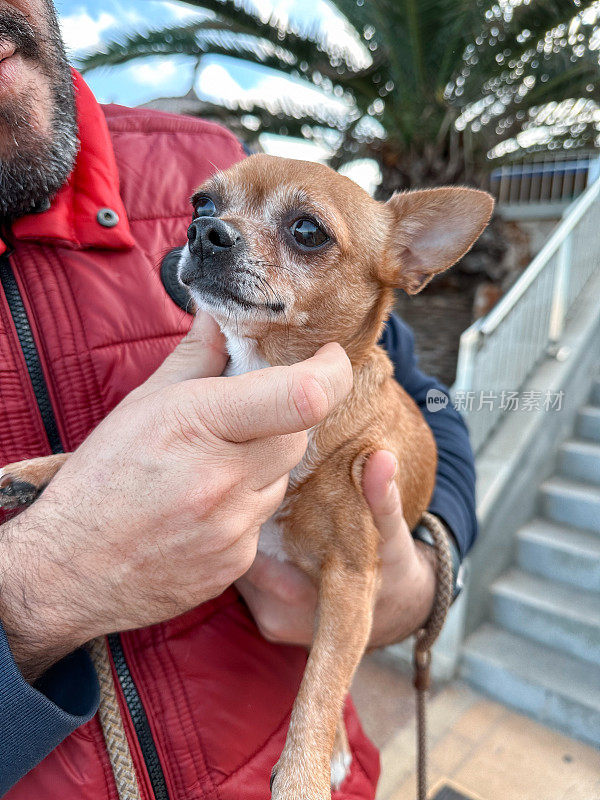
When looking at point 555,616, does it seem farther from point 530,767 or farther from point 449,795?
point 449,795

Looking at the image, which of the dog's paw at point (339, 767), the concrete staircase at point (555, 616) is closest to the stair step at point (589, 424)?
the concrete staircase at point (555, 616)

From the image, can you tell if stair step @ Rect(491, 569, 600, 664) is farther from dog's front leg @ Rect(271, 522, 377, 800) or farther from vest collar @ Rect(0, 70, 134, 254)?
vest collar @ Rect(0, 70, 134, 254)

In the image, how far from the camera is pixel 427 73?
4875 millimetres

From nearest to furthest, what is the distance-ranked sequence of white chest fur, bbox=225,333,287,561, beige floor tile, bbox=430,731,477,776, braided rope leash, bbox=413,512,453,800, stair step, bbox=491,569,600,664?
1. white chest fur, bbox=225,333,287,561
2. braided rope leash, bbox=413,512,453,800
3. beige floor tile, bbox=430,731,477,776
4. stair step, bbox=491,569,600,664

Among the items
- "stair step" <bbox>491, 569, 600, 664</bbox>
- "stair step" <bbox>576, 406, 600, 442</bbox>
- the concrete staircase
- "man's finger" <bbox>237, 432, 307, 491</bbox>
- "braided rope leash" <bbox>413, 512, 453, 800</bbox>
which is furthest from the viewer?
"stair step" <bbox>576, 406, 600, 442</bbox>

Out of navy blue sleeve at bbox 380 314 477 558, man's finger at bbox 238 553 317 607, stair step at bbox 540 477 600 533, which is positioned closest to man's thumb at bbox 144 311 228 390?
man's finger at bbox 238 553 317 607

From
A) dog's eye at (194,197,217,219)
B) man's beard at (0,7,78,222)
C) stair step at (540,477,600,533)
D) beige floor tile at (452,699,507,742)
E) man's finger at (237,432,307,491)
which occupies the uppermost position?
man's beard at (0,7,78,222)

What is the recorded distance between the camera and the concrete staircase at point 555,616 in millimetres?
3633

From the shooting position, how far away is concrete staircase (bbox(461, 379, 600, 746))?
3633 millimetres

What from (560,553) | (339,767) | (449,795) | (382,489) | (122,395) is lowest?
(449,795)

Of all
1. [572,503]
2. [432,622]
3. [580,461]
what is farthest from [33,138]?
[580,461]

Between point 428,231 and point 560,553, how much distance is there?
353 centimetres

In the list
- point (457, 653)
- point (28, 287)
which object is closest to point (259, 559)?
point (28, 287)

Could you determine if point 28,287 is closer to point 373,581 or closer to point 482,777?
point 373,581
